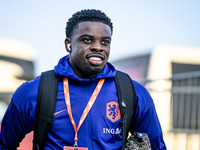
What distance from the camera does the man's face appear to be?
7.48 ft

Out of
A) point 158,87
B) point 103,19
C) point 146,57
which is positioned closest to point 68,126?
point 103,19

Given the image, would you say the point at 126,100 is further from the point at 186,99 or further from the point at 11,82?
the point at 11,82

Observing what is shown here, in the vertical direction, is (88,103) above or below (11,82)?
below

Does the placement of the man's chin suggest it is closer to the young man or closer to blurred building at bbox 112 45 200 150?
the young man

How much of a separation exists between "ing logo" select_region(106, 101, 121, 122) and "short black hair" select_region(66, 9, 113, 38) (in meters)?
0.66

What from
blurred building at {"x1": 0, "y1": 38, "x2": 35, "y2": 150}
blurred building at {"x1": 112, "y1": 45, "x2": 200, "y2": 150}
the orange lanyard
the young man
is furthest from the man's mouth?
blurred building at {"x1": 0, "y1": 38, "x2": 35, "y2": 150}

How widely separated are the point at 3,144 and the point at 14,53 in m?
11.4

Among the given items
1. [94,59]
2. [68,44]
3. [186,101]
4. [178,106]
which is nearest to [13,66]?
[178,106]

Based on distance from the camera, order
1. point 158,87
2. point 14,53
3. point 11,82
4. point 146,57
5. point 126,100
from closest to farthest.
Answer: point 126,100
point 158,87
point 146,57
point 11,82
point 14,53

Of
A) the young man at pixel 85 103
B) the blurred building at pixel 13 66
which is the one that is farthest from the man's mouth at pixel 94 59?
the blurred building at pixel 13 66

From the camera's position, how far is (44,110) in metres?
2.15

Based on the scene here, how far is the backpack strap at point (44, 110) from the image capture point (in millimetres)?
2148

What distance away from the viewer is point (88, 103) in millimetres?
2230

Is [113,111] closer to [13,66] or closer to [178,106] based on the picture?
[178,106]
